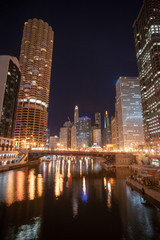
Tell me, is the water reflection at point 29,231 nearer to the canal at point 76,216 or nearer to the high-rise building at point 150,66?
the canal at point 76,216

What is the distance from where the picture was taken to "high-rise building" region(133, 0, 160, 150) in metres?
140

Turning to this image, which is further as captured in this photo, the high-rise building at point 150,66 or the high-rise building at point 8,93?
the high-rise building at point 150,66

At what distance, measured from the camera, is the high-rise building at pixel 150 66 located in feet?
459

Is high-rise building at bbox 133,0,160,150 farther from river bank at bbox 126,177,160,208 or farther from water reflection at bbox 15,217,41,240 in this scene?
water reflection at bbox 15,217,41,240

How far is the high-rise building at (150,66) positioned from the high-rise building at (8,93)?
135201 mm

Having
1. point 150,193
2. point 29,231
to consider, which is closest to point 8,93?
point 29,231

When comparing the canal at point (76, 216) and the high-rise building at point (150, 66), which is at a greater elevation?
the high-rise building at point (150, 66)

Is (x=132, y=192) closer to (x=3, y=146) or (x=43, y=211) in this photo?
(x=43, y=211)

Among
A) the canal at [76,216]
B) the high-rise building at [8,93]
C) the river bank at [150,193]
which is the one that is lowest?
the canal at [76,216]

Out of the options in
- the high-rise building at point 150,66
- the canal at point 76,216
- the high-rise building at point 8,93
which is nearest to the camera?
the canal at point 76,216

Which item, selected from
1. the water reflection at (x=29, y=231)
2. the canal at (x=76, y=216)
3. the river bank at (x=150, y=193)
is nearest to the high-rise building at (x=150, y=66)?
the river bank at (x=150, y=193)

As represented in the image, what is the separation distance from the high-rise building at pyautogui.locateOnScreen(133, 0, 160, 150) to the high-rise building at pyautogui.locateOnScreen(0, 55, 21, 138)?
135201mm

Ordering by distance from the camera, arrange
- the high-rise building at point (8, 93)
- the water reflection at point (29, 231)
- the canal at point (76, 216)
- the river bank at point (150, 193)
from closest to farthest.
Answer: the water reflection at point (29, 231) < the canal at point (76, 216) < the river bank at point (150, 193) < the high-rise building at point (8, 93)

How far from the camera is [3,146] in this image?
94312 millimetres
